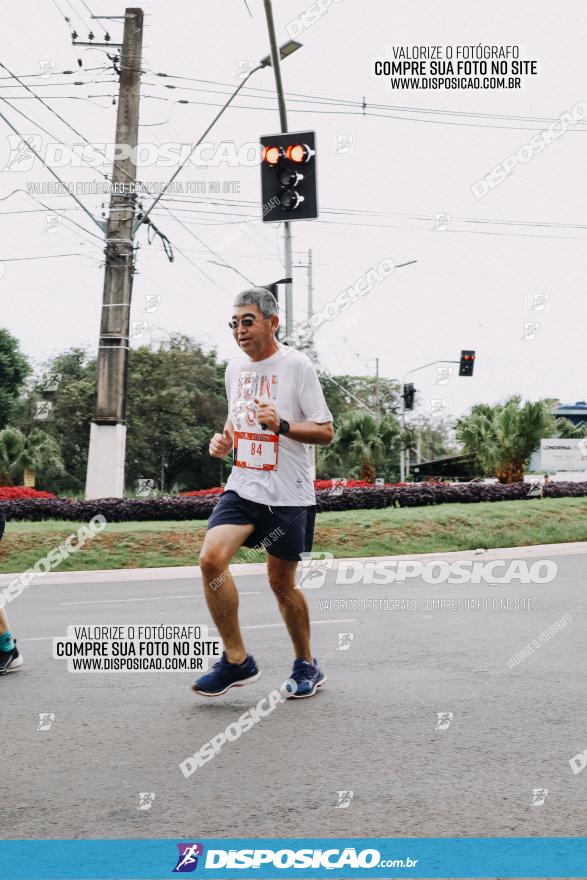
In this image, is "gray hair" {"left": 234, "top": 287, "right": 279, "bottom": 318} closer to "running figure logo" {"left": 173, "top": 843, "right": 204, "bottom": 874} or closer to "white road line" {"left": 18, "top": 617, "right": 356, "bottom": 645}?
"running figure logo" {"left": 173, "top": 843, "right": 204, "bottom": 874}

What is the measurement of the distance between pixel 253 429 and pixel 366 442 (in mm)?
20357

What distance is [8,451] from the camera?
25016 millimetres

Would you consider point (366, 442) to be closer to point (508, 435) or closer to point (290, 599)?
point (508, 435)

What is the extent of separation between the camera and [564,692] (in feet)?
17.6

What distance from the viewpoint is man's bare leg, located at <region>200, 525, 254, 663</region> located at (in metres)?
4.95

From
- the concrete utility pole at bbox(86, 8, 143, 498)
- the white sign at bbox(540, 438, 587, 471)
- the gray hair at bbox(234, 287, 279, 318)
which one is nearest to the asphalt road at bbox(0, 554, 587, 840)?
the gray hair at bbox(234, 287, 279, 318)

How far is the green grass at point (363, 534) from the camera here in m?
14.6

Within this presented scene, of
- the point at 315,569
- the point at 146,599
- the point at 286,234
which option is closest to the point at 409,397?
the point at 286,234

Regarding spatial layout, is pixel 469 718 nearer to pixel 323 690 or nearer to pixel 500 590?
pixel 323 690

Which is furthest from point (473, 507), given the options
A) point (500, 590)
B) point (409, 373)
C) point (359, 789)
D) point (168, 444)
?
point (168, 444)

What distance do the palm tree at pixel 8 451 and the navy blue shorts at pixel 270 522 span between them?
2073 cm

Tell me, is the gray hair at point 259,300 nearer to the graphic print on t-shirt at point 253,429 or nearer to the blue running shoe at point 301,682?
the graphic print on t-shirt at point 253,429

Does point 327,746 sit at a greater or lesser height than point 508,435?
lesser

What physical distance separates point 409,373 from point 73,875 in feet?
141
